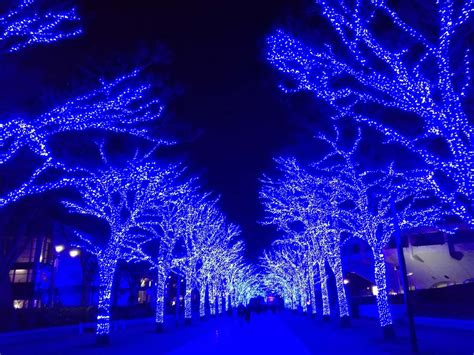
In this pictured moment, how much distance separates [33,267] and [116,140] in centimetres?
3677

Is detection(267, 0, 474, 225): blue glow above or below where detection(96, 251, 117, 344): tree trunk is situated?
above

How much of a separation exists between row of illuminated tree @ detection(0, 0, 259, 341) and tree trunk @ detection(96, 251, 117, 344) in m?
0.04

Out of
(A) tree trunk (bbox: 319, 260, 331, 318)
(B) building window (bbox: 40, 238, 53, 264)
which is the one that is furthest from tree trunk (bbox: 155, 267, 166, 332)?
(B) building window (bbox: 40, 238, 53, 264)

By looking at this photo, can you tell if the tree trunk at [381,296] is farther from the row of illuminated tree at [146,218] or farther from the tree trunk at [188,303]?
the tree trunk at [188,303]

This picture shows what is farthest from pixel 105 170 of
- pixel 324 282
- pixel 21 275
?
pixel 21 275

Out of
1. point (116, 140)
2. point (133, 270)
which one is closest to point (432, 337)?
point (116, 140)

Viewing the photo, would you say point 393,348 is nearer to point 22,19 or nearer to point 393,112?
point 393,112

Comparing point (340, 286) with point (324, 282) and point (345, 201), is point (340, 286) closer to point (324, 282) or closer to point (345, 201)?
point (345, 201)

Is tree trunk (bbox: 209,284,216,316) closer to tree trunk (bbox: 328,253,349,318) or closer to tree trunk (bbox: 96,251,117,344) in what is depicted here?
tree trunk (bbox: 328,253,349,318)

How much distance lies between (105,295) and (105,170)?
5544 millimetres

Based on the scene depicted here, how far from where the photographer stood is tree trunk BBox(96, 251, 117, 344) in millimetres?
17031

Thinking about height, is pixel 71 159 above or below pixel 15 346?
above

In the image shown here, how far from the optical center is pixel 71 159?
18188 mm

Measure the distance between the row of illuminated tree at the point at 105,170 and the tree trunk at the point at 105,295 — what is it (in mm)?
40
